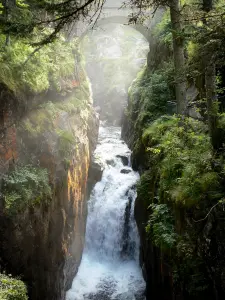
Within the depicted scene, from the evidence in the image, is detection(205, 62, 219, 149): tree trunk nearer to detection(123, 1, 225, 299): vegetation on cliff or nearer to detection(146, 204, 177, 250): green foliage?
detection(123, 1, 225, 299): vegetation on cliff

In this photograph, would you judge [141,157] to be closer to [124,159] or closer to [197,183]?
[124,159]

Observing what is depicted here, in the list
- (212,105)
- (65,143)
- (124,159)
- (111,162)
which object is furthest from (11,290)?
(124,159)

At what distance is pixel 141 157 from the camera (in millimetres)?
15758

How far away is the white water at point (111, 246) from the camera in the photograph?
13219 millimetres

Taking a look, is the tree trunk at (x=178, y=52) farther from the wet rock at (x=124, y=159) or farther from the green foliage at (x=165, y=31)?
the wet rock at (x=124, y=159)

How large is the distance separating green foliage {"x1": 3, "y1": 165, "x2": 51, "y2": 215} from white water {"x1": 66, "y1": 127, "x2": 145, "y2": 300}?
5849mm

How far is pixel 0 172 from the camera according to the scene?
8562 millimetres

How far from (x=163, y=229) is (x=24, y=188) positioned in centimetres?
425

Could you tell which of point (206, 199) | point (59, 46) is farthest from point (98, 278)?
point (59, 46)

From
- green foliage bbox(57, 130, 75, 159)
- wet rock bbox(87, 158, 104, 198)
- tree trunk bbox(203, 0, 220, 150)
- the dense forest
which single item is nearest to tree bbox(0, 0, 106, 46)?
the dense forest

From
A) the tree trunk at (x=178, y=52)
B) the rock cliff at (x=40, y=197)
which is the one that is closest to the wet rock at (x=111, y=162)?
the rock cliff at (x=40, y=197)

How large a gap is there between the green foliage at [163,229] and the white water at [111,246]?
5.86 meters

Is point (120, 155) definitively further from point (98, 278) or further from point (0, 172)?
point (0, 172)

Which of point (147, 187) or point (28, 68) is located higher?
point (28, 68)
